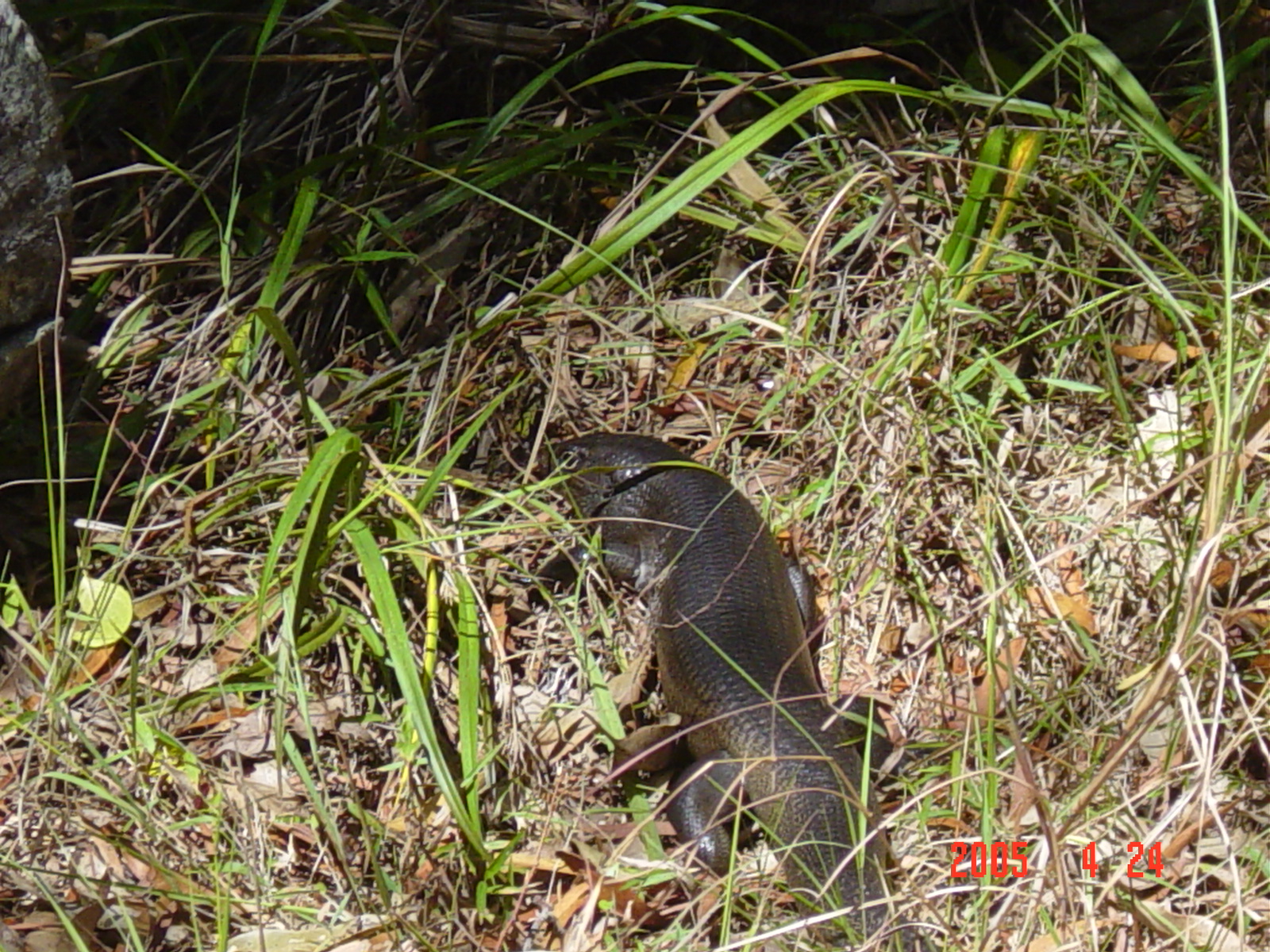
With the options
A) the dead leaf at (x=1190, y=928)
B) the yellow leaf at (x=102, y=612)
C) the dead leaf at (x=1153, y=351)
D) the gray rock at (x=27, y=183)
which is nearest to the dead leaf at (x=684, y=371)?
the dead leaf at (x=1153, y=351)

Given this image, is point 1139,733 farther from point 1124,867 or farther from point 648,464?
point 648,464

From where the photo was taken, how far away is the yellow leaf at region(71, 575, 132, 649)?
3.64m

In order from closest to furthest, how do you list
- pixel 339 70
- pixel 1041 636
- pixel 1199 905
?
1. pixel 1199 905
2. pixel 1041 636
3. pixel 339 70

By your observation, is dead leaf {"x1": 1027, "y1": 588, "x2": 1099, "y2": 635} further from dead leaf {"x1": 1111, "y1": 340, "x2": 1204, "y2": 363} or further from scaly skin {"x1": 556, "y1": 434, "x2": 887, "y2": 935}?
dead leaf {"x1": 1111, "y1": 340, "x2": 1204, "y2": 363}

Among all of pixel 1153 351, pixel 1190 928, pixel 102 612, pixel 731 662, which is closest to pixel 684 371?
pixel 731 662

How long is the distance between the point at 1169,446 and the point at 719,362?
1.36 metres

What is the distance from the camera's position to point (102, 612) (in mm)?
3652

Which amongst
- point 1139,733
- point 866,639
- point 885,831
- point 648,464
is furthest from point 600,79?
point 1139,733

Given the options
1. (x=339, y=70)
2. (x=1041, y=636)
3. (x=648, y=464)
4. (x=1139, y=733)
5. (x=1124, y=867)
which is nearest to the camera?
A: (x=1139, y=733)

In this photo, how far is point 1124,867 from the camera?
2818mm
